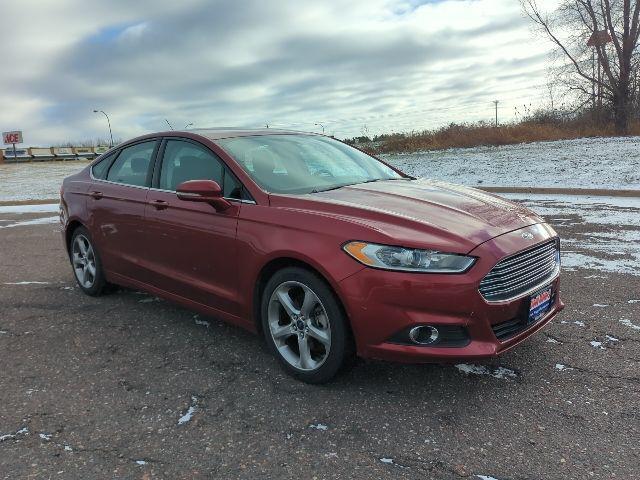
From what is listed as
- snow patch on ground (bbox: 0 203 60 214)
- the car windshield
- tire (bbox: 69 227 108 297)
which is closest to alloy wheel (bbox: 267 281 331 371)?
the car windshield

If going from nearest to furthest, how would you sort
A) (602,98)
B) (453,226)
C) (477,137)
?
(453,226)
(477,137)
(602,98)

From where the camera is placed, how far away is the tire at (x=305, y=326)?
3.09 metres

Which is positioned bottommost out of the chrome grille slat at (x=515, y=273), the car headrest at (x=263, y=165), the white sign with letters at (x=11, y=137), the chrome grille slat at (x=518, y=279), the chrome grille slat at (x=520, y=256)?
the chrome grille slat at (x=518, y=279)

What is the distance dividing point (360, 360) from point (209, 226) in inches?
54.9

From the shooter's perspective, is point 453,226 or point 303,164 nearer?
point 453,226

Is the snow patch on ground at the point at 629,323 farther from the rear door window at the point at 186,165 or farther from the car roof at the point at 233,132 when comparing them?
the rear door window at the point at 186,165

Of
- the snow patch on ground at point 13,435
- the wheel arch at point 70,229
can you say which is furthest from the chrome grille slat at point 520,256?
the wheel arch at point 70,229

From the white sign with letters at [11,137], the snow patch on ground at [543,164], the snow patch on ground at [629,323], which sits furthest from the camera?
the white sign with letters at [11,137]

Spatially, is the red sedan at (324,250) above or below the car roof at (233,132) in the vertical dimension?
below

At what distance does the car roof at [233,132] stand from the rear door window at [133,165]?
1.68 feet

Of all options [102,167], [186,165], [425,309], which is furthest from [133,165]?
[425,309]

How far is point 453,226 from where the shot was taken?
3105 mm

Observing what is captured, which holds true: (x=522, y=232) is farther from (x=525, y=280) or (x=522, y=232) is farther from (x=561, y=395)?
(x=561, y=395)

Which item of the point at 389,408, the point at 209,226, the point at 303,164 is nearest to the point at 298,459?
the point at 389,408
